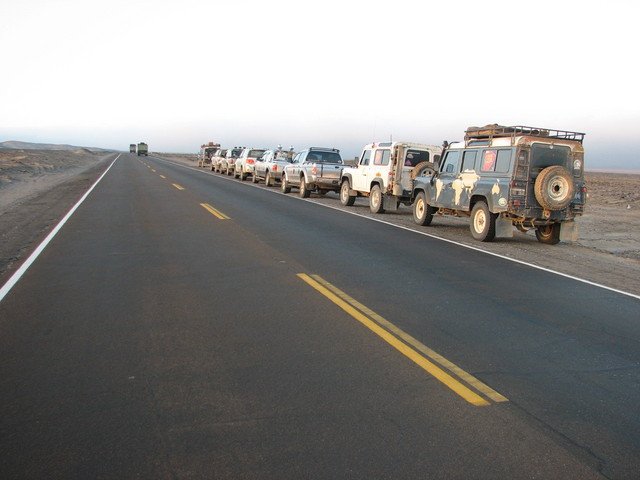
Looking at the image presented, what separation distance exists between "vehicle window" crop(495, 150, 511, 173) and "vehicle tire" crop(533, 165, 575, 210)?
2.34 ft

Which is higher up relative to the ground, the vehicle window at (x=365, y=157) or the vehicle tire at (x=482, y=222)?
the vehicle window at (x=365, y=157)

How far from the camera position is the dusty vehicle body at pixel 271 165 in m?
29.9

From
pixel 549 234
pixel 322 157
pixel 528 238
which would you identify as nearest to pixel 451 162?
pixel 528 238

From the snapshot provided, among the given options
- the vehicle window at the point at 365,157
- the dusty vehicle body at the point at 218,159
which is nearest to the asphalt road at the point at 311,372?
the vehicle window at the point at 365,157

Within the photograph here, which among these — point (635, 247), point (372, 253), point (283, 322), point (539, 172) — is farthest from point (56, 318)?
point (635, 247)

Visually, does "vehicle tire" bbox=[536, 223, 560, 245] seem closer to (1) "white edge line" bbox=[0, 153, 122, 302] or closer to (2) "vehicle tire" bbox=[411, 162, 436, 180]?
(2) "vehicle tire" bbox=[411, 162, 436, 180]

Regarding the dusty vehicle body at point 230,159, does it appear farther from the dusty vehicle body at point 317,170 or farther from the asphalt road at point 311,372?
the asphalt road at point 311,372

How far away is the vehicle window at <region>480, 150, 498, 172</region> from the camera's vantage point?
12773 millimetres

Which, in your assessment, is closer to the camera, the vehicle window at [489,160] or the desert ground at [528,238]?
the desert ground at [528,238]

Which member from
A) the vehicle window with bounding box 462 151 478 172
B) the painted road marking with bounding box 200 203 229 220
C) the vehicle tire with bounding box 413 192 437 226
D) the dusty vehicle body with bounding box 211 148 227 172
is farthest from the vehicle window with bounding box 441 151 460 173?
the dusty vehicle body with bounding box 211 148 227 172

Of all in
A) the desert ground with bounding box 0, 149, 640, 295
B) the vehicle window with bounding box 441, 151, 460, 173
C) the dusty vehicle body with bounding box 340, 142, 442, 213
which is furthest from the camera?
the dusty vehicle body with bounding box 340, 142, 442, 213

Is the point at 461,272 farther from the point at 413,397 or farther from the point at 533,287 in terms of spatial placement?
the point at 413,397

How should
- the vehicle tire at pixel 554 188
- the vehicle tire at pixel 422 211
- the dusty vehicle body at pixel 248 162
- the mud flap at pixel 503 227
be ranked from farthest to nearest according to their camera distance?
the dusty vehicle body at pixel 248 162 < the vehicle tire at pixel 422 211 < the mud flap at pixel 503 227 < the vehicle tire at pixel 554 188

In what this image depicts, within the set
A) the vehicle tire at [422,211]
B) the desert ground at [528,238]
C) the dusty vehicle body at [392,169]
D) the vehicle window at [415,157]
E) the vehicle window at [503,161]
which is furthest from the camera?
the vehicle window at [415,157]
